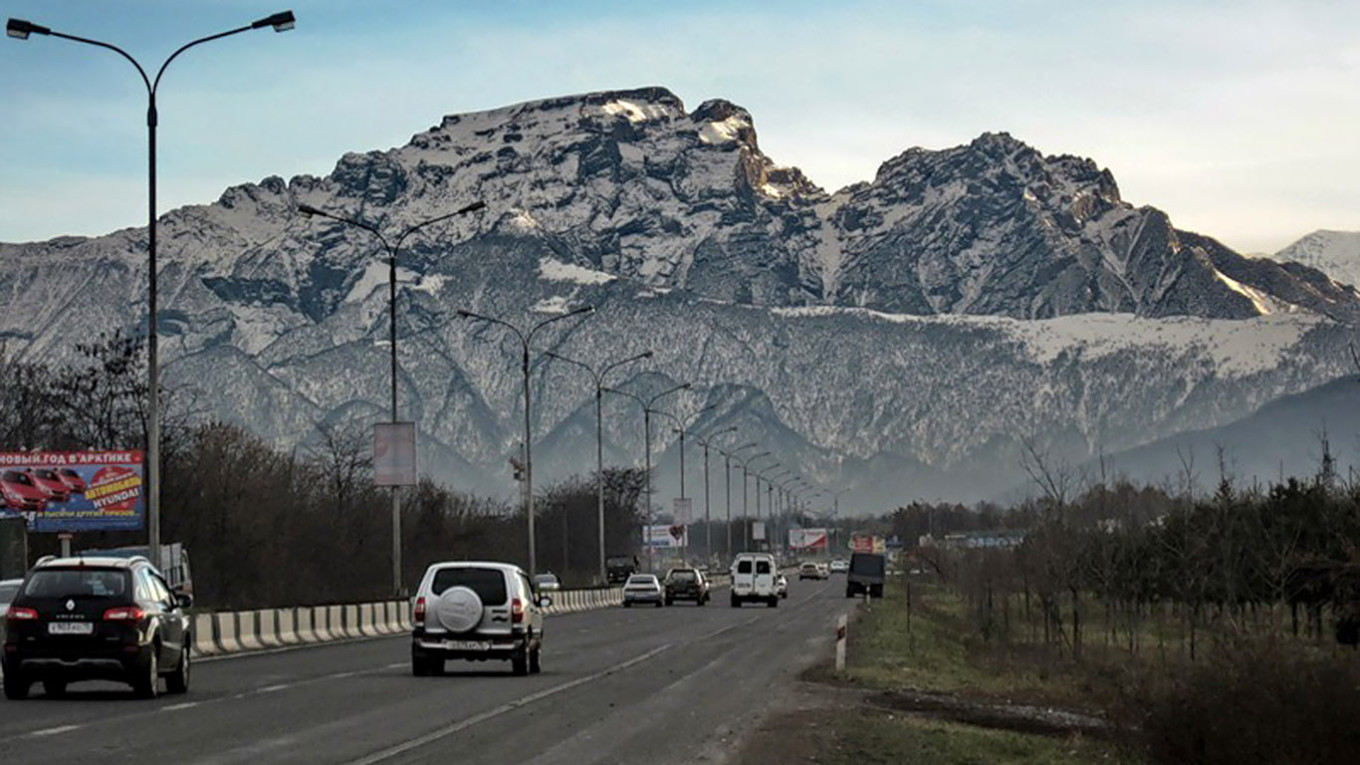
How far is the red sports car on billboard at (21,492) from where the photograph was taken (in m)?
72.5

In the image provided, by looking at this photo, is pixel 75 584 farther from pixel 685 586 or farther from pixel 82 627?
pixel 685 586

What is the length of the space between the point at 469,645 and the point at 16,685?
8.53m

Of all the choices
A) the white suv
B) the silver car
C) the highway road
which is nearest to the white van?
the silver car

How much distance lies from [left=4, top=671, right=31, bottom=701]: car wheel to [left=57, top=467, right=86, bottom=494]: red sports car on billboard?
44.9 m

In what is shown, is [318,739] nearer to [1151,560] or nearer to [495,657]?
[495,657]

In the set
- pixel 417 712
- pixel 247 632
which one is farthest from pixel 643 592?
pixel 417 712

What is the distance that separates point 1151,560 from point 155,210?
1387 inches

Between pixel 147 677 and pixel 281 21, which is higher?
pixel 281 21

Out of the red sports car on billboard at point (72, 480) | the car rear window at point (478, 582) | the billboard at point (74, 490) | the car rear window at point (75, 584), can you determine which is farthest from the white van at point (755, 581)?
the car rear window at point (75, 584)

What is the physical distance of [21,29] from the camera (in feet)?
145

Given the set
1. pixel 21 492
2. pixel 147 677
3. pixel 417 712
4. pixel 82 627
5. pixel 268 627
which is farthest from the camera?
pixel 21 492

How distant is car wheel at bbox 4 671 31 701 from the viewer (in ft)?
94.7

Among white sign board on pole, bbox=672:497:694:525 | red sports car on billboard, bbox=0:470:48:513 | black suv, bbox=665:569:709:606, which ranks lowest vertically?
black suv, bbox=665:569:709:606

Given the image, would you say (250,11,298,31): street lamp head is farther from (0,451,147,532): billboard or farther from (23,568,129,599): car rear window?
(0,451,147,532): billboard
